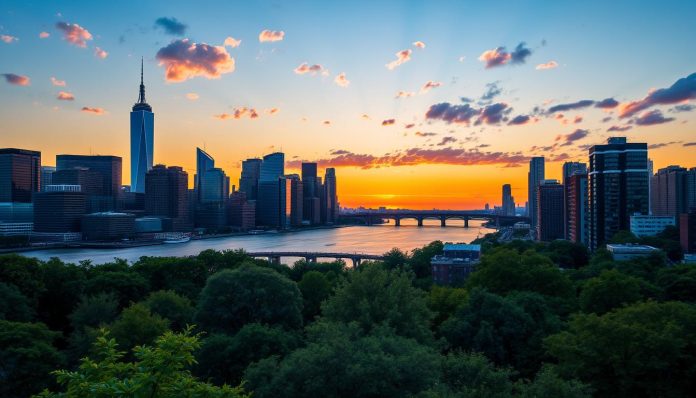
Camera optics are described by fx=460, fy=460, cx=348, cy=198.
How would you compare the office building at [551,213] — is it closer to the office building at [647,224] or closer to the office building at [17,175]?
the office building at [647,224]

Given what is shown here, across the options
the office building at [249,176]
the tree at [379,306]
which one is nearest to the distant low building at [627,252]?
the tree at [379,306]

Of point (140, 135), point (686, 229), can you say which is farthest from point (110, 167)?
point (686, 229)

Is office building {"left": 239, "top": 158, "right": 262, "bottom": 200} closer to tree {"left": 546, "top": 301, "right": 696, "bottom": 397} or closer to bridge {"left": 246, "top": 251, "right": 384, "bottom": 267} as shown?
bridge {"left": 246, "top": 251, "right": 384, "bottom": 267}

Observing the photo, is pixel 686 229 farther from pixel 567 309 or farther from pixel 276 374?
pixel 276 374

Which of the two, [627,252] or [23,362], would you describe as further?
[627,252]

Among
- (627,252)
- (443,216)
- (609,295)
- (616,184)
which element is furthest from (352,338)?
(443,216)

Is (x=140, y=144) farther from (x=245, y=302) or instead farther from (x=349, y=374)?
(x=349, y=374)
